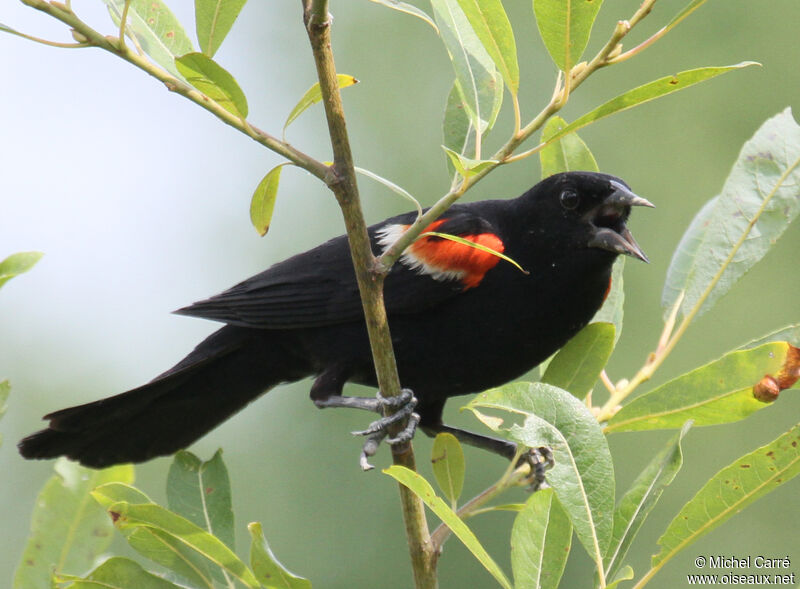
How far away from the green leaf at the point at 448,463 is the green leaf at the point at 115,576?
76cm

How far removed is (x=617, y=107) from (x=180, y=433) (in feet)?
7.18

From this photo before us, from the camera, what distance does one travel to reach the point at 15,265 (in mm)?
1851

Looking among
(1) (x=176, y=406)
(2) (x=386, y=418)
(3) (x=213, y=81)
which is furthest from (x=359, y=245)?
(1) (x=176, y=406)

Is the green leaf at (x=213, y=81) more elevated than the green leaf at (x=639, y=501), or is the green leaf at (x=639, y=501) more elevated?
the green leaf at (x=213, y=81)

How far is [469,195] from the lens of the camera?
708 cm

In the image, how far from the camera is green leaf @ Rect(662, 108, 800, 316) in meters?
2.23

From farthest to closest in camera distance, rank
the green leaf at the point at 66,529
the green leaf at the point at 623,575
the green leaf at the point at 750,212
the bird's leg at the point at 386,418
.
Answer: the bird's leg at the point at 386,418, the green leaf at the point at 750,212, the green leaf at the point at 66,529, the green leaf at the point at 623,575

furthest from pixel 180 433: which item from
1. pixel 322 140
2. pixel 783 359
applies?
pixel 322 140

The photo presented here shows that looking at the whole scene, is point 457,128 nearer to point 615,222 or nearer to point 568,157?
point 568,157

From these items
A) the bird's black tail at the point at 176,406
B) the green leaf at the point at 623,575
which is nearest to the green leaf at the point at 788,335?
the green leaf at the point at 623,575

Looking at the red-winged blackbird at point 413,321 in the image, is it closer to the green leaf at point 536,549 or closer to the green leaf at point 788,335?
the green leaf at point 788,335

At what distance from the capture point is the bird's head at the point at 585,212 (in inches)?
113

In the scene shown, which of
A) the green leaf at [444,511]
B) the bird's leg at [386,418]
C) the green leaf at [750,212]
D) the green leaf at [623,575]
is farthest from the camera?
the bird's leg at [386,418]

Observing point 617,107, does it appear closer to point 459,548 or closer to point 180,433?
point 180,433
